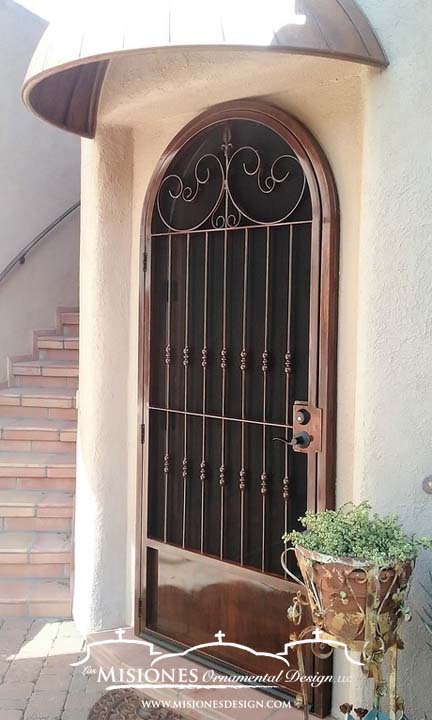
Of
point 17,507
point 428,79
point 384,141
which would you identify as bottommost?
point 17,507

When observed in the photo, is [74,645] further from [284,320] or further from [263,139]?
[263,139]

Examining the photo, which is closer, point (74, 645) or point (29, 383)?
point (74, 645)

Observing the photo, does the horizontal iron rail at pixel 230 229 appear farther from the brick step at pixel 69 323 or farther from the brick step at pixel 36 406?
the brick step at pixel 69 323

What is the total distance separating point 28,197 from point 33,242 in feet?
1.39

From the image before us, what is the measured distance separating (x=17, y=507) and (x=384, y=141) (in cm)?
334

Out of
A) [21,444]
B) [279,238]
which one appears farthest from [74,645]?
[279,238]

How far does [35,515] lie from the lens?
4.55 metres

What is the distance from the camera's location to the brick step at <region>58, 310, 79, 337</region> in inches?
253

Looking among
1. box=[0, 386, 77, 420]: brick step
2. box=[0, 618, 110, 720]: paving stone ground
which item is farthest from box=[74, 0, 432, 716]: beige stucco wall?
box=[0, 386, 77, 420]: brick step

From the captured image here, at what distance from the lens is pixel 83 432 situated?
12.8 feet

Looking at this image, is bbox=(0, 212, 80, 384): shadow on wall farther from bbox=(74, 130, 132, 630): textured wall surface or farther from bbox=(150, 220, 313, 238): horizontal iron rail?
bbox=(150, 220, 313, 238): horizontal iron rail

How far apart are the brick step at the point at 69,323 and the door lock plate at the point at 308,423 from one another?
12.8 ft

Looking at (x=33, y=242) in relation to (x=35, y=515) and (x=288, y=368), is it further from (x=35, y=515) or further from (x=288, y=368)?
(x=288, y=368)

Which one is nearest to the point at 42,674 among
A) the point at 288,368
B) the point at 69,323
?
the point at 288,368
